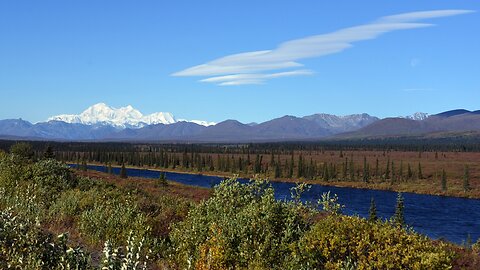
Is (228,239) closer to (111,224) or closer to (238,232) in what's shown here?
(238,232)

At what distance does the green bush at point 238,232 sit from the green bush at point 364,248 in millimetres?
1002

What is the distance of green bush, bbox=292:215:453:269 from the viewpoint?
13805 millimetres

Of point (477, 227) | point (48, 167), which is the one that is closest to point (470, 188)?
point (477, 227)

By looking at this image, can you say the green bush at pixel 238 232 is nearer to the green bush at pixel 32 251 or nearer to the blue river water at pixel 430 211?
the green bush at pixel 32 251

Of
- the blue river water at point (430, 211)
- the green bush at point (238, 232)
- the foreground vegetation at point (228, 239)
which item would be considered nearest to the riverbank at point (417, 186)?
the blue river water at point (430, 211)

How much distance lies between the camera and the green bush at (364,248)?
1380 cm

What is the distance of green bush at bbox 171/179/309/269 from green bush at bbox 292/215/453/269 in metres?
1.00

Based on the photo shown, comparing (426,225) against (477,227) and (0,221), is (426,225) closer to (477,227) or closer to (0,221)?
(477,227)

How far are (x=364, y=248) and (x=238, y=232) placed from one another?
15.0 feet

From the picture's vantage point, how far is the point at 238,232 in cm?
1678

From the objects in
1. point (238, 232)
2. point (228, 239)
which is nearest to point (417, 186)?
point (238, 232)

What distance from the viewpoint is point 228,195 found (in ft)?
67.4

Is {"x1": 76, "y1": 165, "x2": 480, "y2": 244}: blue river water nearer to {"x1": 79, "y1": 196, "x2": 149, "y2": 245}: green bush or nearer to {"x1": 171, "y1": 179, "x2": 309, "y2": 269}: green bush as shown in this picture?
{"x1": 79, "y1": 196, "x2": 149, "y2": 245}: green bush

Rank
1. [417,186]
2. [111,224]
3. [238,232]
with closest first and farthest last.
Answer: [238,232], [111,224], [417,186]
